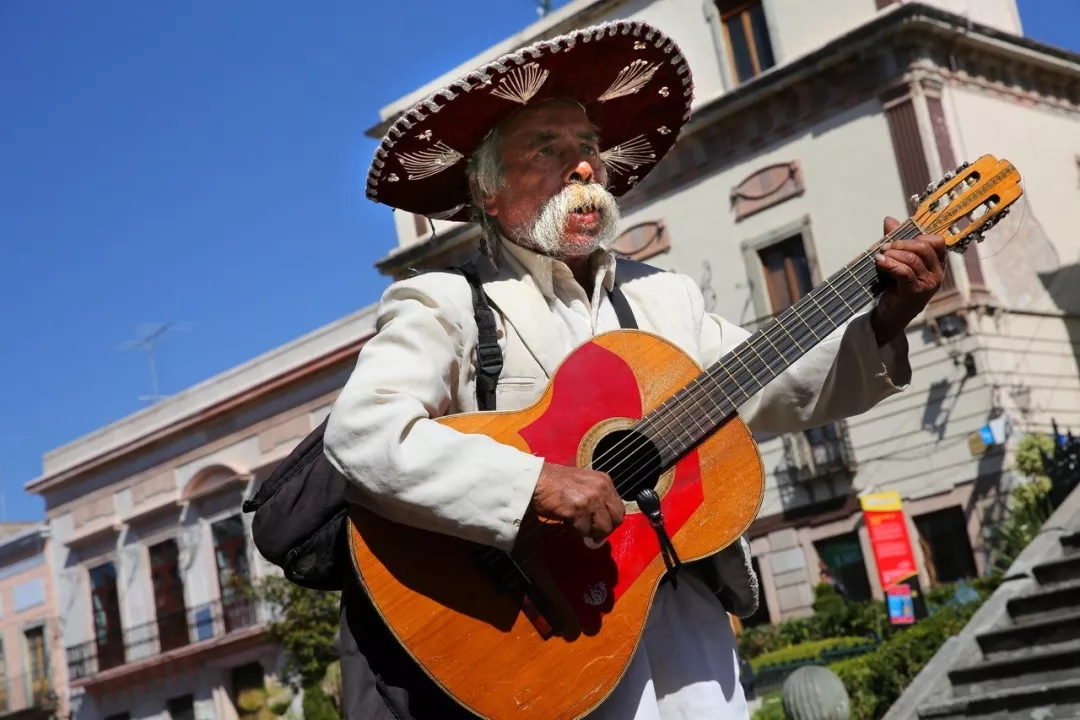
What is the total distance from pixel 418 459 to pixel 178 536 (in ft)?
111

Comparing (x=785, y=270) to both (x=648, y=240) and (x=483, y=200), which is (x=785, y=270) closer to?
(x=648, y=240)

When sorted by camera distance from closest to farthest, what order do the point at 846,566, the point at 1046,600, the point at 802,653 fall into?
the point at 1046,600 → the point at 802,653 → the point at 846,566

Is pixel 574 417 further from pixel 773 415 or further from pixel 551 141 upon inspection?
pixel 551 141

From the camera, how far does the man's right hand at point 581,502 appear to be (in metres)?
2.53


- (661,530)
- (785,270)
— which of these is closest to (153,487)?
(785,270)

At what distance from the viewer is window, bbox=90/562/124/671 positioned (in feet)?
118

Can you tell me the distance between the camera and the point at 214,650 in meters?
32.6

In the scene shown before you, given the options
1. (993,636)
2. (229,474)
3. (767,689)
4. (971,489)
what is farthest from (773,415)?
(229,474)

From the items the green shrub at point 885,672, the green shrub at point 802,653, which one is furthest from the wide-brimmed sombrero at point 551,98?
the green shrub at point 802,653

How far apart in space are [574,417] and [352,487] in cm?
46

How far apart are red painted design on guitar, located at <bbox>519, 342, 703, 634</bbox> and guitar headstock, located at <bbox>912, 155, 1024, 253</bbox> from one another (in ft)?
2.40

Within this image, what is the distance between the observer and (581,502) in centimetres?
253

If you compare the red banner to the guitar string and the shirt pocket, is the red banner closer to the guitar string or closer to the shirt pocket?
the guitar string

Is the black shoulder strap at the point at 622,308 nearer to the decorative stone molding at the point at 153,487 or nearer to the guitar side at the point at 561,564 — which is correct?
the guitar side at the point at 561,564
